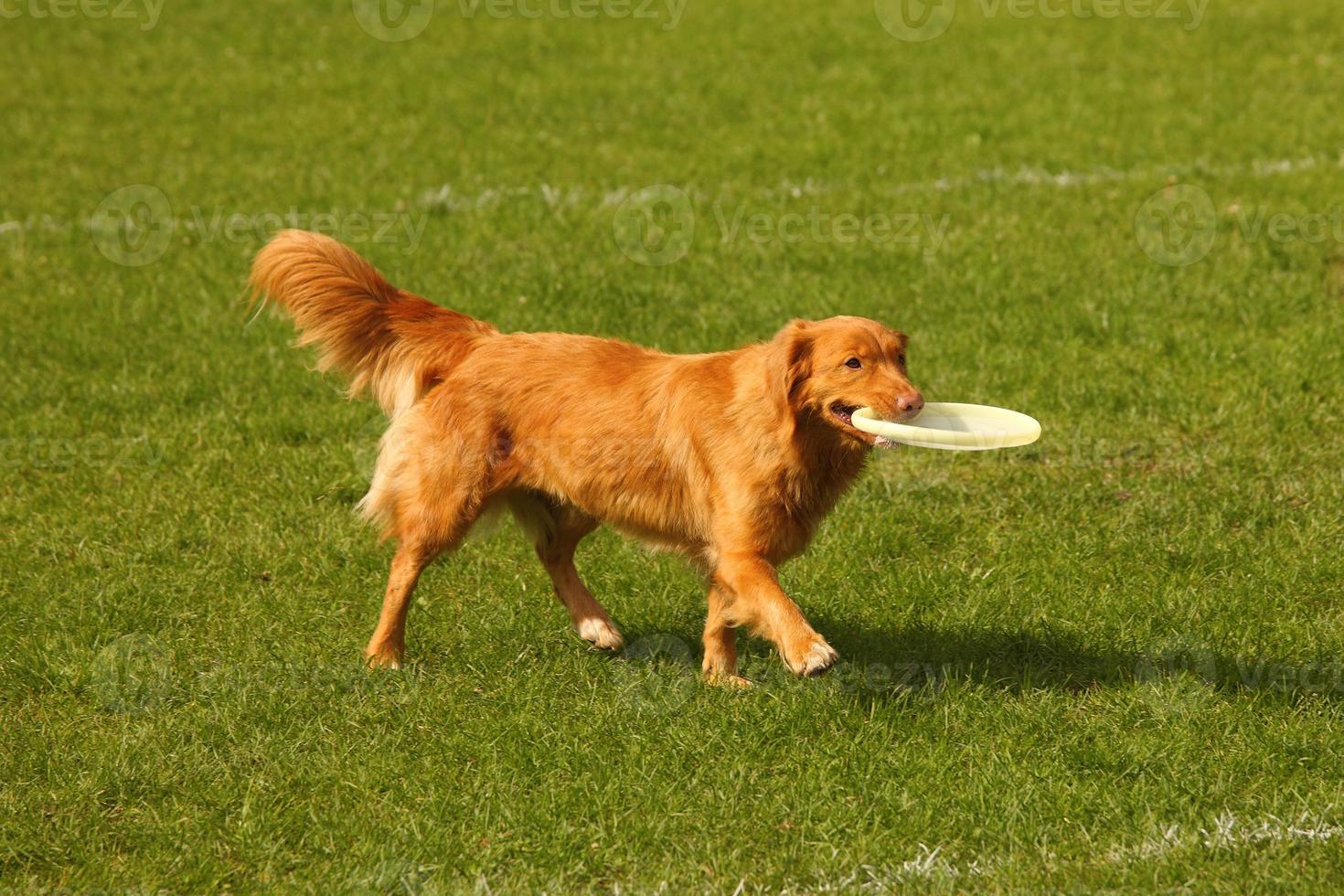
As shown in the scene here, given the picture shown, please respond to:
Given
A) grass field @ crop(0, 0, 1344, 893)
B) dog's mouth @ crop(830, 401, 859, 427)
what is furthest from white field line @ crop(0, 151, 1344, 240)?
dog's mouth @ crop(830, 401, 859, 427)

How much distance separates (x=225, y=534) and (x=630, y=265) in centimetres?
418

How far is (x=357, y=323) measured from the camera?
5750 mm

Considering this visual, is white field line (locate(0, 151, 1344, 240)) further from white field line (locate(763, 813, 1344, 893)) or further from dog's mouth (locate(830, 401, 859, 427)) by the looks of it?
white field line (locate(763, 813, 1344, 893))

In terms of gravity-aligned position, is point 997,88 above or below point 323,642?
above

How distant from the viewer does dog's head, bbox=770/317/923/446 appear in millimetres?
4859

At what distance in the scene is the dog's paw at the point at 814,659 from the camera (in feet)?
15.5

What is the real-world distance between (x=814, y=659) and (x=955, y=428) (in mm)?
1047

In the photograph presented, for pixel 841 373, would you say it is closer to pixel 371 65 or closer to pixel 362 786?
pixel 362 786

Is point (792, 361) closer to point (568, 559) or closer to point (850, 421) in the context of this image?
point (850, 421)

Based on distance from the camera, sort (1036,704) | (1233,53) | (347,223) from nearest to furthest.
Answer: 1. (1036,704)
2. (347,223)
3. (1233,53)

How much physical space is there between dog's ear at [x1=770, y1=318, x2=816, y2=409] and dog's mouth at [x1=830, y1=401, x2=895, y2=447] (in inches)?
5.5

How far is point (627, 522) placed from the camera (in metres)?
5.54

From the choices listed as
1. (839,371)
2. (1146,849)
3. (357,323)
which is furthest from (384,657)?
(1146,849)

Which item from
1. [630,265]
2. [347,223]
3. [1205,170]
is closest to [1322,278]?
[1205,170]
